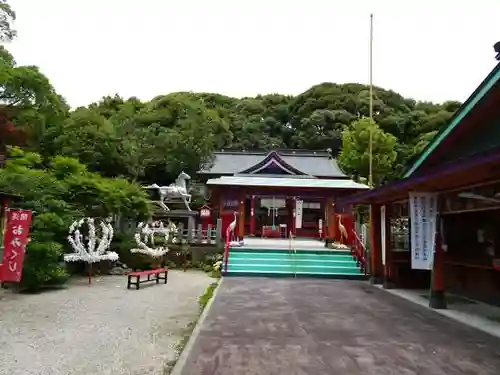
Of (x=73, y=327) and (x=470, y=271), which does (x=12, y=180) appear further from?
(x=470, y=271)

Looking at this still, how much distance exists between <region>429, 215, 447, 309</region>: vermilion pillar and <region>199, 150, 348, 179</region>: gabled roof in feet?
72.1

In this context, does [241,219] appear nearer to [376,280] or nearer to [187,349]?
[376,280]

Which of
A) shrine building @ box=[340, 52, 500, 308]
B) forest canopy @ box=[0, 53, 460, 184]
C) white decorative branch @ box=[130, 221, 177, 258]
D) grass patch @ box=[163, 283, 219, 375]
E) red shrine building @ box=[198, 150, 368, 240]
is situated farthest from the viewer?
red shrine building @ box=[198, 150, 368, 240]

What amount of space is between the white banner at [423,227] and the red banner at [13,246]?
8.96 m

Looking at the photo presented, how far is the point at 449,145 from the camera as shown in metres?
10.2

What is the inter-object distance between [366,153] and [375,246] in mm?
24098

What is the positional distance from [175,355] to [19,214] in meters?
5.85

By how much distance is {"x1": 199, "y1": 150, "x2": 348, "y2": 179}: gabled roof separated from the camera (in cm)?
3250

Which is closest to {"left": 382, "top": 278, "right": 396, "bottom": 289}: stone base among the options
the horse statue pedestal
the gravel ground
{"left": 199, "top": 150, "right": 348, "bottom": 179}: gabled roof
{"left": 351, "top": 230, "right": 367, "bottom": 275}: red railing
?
{"left": 351, "top": 230, "right": 367, "bottom": 275}: red railing

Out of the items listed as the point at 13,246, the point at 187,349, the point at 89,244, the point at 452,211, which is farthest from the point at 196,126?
the point at 187,349

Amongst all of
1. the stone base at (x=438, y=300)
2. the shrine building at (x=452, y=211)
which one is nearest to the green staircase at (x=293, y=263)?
the shrine building at (x=452, y=211)

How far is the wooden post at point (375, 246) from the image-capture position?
13.6m

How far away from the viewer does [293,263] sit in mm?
16266

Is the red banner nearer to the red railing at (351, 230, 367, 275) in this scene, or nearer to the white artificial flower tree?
the white artificial flower tree
